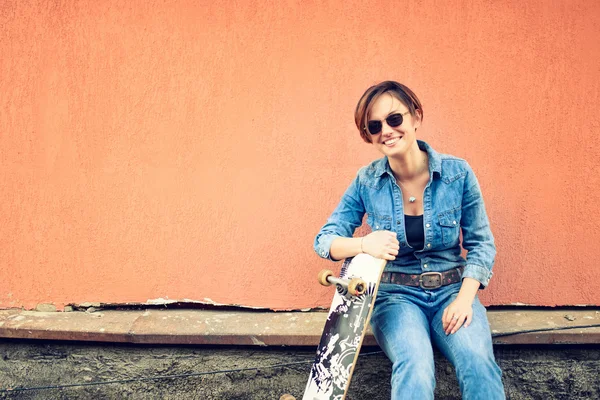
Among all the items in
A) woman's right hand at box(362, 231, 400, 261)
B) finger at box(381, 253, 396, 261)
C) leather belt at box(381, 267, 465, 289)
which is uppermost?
woman's right hand at box(362, 231, 400, 261)

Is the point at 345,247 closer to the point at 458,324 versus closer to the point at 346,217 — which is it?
the point at 346,217

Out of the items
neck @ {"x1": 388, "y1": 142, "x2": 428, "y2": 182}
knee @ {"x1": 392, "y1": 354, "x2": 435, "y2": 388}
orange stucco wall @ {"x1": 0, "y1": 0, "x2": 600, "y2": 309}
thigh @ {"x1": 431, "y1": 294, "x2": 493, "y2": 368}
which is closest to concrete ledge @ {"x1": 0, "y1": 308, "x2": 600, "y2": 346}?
orange stucco wall @ {"x1": 0, "y1": 0, "x2": 600, "y2": 309}

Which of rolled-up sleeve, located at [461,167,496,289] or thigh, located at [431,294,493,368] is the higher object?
rolled-up sleeve, located at [461,167,496,289]

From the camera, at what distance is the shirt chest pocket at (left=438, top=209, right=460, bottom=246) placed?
2.18 meters

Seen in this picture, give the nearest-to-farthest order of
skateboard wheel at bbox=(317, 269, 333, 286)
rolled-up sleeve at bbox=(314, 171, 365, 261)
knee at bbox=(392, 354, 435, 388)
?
knee at bbox=(392, 354, 435, 388) → skateboard wheel at bbox=(317, 269, 333, 286) → rolled-up sleeve at bbox=(314, 171, 365, 261)

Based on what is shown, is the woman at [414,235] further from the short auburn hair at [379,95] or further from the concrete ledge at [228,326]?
the concrete ledge at [228,326]

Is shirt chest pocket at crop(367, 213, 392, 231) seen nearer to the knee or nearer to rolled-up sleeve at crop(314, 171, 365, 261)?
rolled-up sleeve at crop(314, 171, 365, 261)

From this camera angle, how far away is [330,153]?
2762 mm

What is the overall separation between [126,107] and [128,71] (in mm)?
201

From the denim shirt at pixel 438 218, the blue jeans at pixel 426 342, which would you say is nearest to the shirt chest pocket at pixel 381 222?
the denim shirt at pixel 438 218

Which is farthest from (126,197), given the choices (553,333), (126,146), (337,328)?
(553,333)

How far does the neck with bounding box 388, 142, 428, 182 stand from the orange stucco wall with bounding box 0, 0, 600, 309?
506 millimetres

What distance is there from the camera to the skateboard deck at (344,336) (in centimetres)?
201

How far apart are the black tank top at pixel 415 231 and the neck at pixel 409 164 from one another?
188 mm
